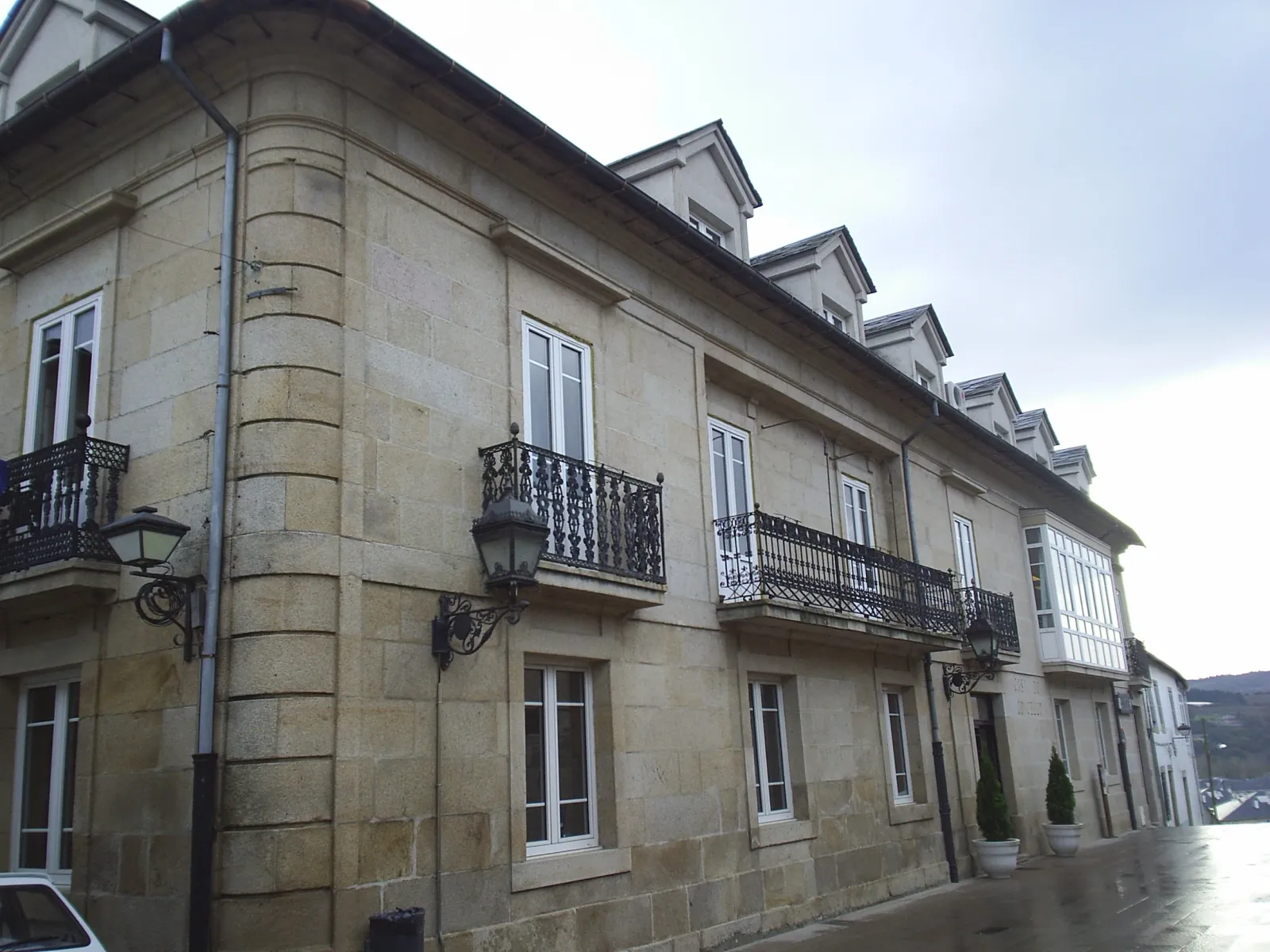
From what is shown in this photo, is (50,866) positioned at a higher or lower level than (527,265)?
lower

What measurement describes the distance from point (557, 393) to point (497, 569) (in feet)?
8.56

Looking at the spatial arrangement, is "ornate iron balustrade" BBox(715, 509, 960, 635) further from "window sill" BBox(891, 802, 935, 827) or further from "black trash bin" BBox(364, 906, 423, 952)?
"black trash bin" BBox(364, 906, 423, 952)

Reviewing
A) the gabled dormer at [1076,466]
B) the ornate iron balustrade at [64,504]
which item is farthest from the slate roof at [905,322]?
the ornate iron balustrade at [64,504]

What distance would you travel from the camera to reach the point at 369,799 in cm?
762

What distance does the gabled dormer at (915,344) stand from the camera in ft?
66.6

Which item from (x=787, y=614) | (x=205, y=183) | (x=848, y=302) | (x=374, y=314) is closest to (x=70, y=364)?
(x=205, y=183)

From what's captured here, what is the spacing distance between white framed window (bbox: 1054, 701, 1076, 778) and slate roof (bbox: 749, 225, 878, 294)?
10.1 meters

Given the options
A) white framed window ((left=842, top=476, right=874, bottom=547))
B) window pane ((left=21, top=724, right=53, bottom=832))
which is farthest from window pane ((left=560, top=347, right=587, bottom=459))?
white framed window ((left=842, top=476, right=874, bottom=547))

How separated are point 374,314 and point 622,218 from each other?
3.68m

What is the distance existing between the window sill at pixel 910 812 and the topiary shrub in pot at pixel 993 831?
4.15ft

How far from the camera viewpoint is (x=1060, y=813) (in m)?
19.1

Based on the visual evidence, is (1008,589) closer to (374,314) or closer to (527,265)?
(527,265)

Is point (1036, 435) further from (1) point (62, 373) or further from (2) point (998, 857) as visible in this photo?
(1) point (62, 373)

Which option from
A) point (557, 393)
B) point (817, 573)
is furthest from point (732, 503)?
point (557, 393)
